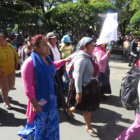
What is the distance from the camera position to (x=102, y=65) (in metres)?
5.11

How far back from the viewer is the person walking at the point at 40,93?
230 centimetres

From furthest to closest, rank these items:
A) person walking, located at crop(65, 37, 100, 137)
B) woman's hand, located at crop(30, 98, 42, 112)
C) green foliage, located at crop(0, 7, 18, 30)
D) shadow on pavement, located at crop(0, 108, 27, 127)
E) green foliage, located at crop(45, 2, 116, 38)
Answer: green foliage, located at crop(0, 7, 18, 30) → green foliage, located at crop(45, 2, 116, 38) → shadow on pavement, located at crop(0, 108, 27, 127) → person walking, located at crop(65, 37, 100, 137) → woman's hand, located at crop(30, 98, 42, 112)

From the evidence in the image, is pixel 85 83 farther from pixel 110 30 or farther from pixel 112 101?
pixel 112 101

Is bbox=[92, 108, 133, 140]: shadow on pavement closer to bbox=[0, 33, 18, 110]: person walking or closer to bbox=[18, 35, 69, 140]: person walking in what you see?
bbox=[18, 35, 69, 140]: person walking

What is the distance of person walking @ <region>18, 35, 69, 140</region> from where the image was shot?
2297mm

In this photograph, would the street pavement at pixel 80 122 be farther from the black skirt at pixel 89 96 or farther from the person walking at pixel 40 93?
the person walking at pixel 40 93

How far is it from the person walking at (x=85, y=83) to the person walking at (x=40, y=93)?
73 cm

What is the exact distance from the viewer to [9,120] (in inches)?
167

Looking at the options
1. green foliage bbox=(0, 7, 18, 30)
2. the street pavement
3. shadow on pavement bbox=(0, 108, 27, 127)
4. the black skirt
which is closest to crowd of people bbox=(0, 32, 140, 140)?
the black skirt

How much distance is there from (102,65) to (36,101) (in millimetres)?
3026

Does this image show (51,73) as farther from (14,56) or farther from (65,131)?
(14,56)

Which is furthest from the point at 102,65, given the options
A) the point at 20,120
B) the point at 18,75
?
the point at 18,75

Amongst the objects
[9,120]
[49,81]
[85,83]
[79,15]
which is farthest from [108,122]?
[79,15]

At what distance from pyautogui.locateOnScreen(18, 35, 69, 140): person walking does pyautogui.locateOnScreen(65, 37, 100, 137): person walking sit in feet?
2.40
